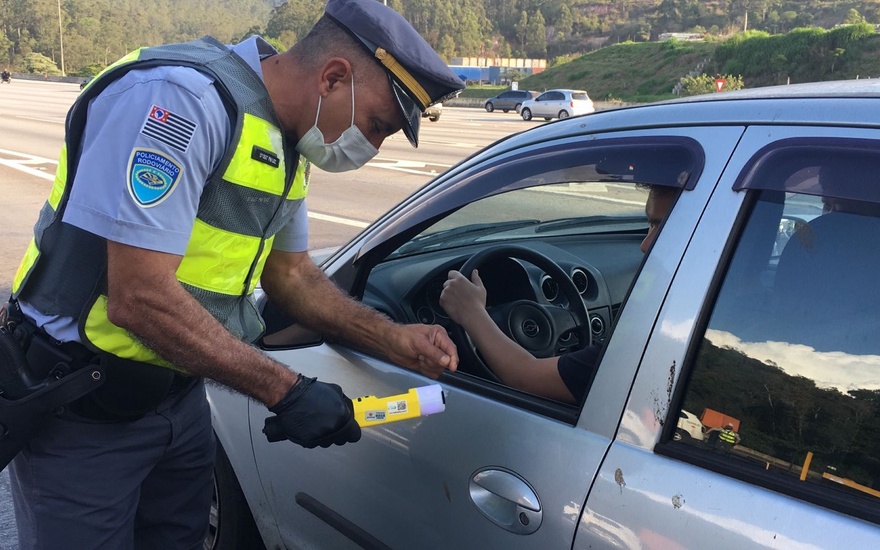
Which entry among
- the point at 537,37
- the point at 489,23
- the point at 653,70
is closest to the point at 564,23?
the point at 537,37

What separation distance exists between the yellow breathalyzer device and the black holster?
0.59m

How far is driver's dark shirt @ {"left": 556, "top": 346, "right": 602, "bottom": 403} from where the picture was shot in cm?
174

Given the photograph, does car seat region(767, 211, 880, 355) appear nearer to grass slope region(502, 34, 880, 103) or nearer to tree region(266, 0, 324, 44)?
grass slope region(502, 34, 880, 103)

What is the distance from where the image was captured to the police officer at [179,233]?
5.00 ft

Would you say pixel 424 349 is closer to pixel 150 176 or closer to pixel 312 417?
pixel 312 417

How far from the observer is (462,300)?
2195mm

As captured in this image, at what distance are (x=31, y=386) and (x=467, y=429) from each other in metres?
0.96

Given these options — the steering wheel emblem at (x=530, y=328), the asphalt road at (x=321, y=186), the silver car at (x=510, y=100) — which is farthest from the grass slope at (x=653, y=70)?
the steering wheel emblem at (x=530, y=328)

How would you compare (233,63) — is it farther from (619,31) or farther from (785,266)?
(619,31)

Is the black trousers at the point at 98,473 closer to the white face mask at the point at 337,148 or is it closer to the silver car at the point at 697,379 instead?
the silver car at the point at 697,379

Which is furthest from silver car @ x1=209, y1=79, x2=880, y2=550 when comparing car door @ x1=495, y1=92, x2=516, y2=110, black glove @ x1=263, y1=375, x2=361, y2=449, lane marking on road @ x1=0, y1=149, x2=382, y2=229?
car door @ x1=495, y1=92, x2=516, y2=110

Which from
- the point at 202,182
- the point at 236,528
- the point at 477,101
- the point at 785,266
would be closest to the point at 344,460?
the point at 236,528

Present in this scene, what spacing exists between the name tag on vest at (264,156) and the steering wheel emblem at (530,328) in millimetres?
1018

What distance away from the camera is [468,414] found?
5.94 ft
